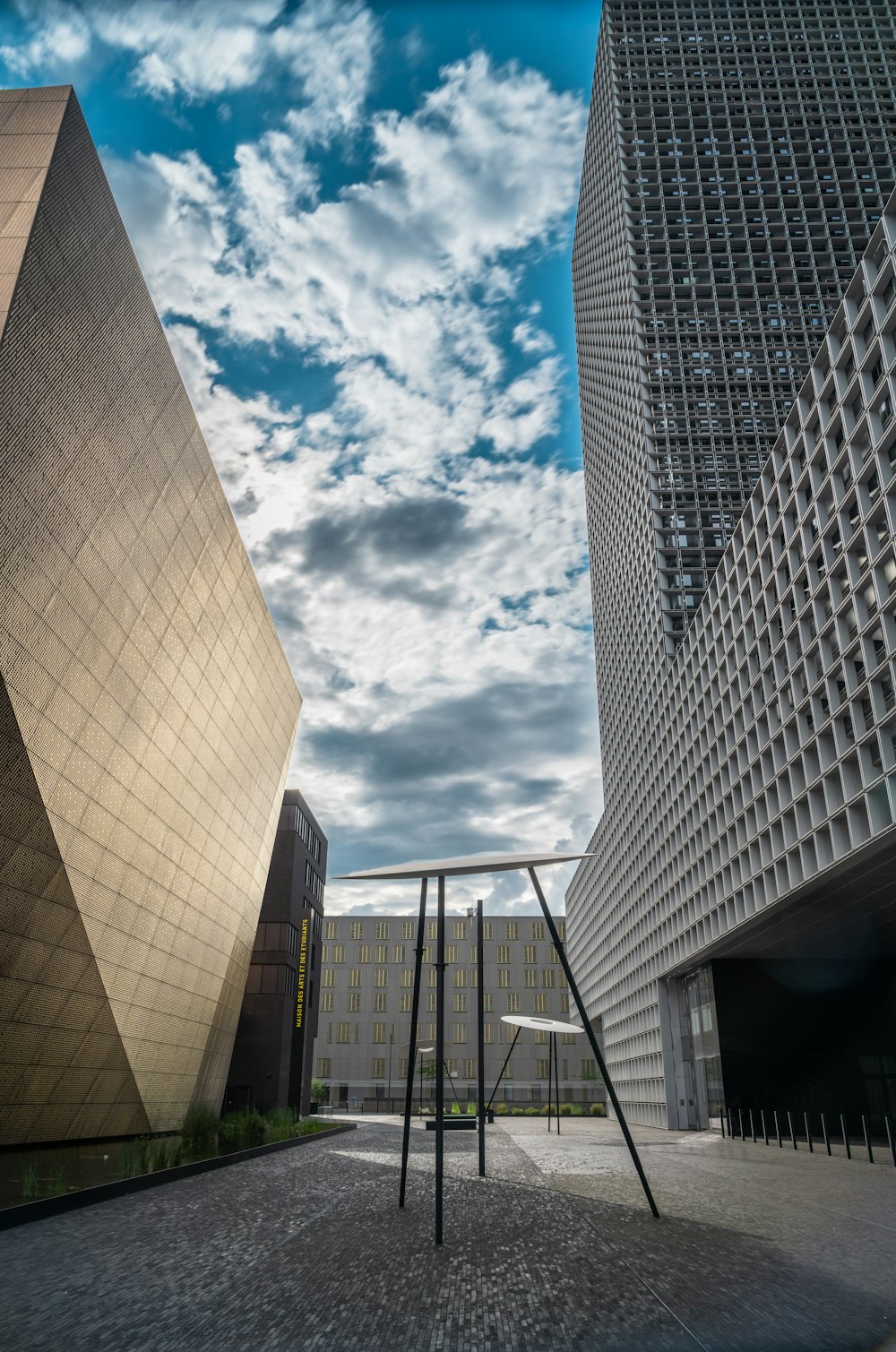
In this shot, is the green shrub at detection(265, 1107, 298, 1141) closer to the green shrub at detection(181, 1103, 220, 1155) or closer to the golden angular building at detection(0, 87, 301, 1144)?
the green shrub at detection(181, 1103, 220, 1155)

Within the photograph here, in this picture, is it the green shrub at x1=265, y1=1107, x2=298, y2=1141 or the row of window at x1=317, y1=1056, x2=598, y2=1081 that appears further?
the row of window at x1=317, y1=1056, x2=598, y2=1081

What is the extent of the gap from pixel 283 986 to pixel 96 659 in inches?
1330

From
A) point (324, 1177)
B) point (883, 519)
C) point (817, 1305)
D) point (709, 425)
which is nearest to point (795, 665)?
point (883, 519)

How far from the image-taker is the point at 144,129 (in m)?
22.1

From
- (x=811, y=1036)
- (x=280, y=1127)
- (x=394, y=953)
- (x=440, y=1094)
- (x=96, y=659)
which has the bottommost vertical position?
(x=280, y=1127)

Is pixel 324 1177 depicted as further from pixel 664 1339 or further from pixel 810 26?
pixel 810 26

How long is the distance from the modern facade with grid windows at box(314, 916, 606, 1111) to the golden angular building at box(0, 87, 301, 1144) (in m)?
78.3

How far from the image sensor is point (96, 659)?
22.0 metres

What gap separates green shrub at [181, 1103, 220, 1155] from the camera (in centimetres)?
2597

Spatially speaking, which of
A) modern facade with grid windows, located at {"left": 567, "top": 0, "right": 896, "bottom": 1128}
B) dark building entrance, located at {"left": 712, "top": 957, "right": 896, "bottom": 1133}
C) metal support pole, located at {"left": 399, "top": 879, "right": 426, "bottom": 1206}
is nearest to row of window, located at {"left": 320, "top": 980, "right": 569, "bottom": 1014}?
modern facade with grid windows, located at {"left": 567, "top": 0, "right": 896, "bottom": 1128}

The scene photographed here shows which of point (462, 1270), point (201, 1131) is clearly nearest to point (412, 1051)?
point (462, 1270)

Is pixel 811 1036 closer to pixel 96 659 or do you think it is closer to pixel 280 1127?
pixel 280 1127

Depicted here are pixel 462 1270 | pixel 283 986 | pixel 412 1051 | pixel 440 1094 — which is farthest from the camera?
pixel 283 986

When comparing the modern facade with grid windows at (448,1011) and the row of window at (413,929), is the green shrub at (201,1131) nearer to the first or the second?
the modern facade with grid windows at (448,1011)
